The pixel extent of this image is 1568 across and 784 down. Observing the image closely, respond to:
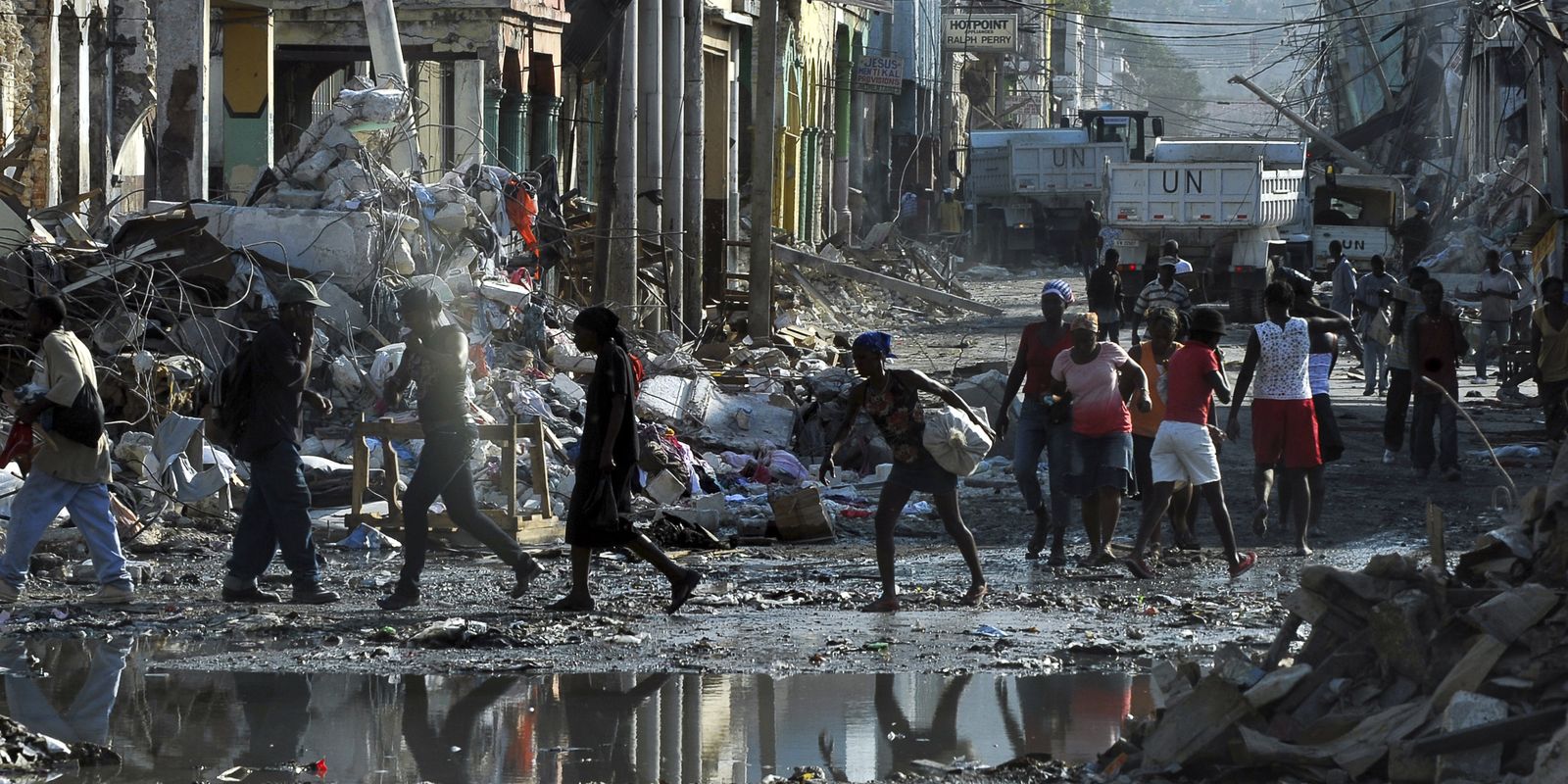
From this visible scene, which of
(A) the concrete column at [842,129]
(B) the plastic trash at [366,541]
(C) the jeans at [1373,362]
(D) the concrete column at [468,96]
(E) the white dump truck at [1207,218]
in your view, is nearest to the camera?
(B) the plastic trash at [366,541]

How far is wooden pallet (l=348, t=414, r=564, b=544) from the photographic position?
11.0 metres

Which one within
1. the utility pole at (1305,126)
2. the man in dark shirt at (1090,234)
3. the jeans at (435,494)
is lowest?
the jeans at (435,494)

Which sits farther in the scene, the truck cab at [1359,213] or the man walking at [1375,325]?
the truck cab at [1359,213]

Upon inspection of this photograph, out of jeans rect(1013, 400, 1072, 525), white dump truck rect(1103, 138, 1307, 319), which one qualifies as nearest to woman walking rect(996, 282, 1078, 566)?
jeans rect(1013, 400, 1072, 525)

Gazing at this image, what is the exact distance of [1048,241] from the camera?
4666 centimetres

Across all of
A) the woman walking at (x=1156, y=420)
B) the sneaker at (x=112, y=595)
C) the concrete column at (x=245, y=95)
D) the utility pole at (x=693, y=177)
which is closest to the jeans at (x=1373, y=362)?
the utility pole at (x=693, y=177)

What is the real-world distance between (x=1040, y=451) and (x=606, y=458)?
3.04 meters

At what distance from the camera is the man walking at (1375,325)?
1900 centimetres

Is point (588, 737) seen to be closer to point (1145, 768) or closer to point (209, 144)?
point (1145, 768)

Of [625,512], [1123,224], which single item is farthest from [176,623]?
[1123,224]

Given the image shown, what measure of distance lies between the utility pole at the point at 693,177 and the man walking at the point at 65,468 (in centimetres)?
1347

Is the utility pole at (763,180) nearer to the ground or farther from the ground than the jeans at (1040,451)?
farther from the ground

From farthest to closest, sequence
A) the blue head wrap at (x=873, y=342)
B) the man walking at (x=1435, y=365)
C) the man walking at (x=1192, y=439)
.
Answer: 1. the man walking at (x=1435, y=365)
2. the man walking at (x=1192, y=439)
3. the blue head wrap at (x=873, y=342)

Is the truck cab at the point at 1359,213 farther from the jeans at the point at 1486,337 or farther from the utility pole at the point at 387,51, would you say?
the utility pole at the point at 387,51
